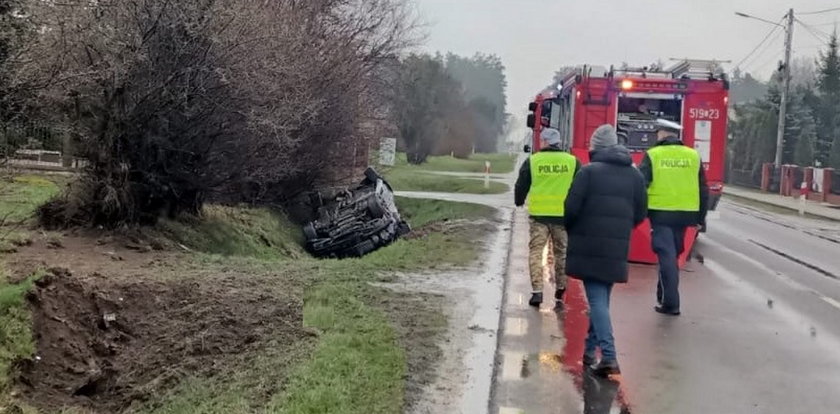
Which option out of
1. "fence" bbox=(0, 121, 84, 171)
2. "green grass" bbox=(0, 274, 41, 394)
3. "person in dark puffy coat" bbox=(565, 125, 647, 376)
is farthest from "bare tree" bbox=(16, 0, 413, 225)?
"person in dark puffy coat" bbox=(565, 125, 647, 376)

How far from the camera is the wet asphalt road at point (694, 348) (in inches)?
226

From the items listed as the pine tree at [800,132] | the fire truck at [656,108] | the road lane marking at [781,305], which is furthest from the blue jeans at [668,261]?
the pine tree at [800,132]

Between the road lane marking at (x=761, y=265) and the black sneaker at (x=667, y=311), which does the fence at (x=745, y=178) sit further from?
the black sneaker at (x=667, y=311)

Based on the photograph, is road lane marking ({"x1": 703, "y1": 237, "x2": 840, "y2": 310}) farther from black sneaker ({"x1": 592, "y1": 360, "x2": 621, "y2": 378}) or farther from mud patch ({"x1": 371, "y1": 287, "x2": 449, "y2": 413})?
mud patch ({"x1": 371, "y1": 287, "x2": 449, "y2": 413})

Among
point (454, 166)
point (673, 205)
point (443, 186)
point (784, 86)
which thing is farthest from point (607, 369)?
point (454, 166)

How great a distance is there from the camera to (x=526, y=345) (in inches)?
277

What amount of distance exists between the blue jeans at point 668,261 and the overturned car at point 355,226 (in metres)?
8.17

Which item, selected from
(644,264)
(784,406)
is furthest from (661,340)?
(644,264)

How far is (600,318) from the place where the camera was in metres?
6.35

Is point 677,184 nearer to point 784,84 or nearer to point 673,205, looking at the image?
point 673,205

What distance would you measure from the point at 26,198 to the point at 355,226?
6.07 m

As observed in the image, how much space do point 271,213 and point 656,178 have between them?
10.9 m

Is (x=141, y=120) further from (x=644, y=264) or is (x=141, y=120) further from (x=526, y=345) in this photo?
(x=644, y=264)

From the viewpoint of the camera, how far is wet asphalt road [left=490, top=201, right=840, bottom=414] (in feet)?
18.8
